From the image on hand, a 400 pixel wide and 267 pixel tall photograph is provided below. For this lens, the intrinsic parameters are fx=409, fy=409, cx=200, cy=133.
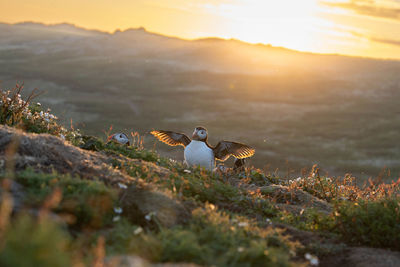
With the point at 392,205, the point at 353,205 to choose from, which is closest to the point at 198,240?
the point at 353,205

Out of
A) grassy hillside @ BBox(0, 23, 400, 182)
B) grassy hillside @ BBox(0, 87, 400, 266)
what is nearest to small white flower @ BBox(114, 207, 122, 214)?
grassy hillside @ BBox(0, 87, 400, 266)

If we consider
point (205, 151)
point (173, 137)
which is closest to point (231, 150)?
point (205, 151)

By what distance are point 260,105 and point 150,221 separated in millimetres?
68212

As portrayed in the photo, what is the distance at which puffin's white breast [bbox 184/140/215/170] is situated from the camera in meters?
9.52

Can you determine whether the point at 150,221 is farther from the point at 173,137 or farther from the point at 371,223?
the point at 173,137

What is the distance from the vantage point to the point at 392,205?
20.6 ft

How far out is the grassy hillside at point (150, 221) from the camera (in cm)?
359

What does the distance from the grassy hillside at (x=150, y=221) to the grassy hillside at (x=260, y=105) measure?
172 inches

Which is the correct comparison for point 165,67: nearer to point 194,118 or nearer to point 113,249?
point 194,118

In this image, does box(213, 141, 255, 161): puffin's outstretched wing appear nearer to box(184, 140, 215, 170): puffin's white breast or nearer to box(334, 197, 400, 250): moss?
box(184, 140, 215, 170): puffin's white breast

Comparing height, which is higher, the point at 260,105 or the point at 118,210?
the point at 118,210

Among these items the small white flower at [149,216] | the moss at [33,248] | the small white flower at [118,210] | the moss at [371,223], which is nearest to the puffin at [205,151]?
the moss at [371,223]

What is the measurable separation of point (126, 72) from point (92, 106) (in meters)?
52.8

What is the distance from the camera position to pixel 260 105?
72.1 m
